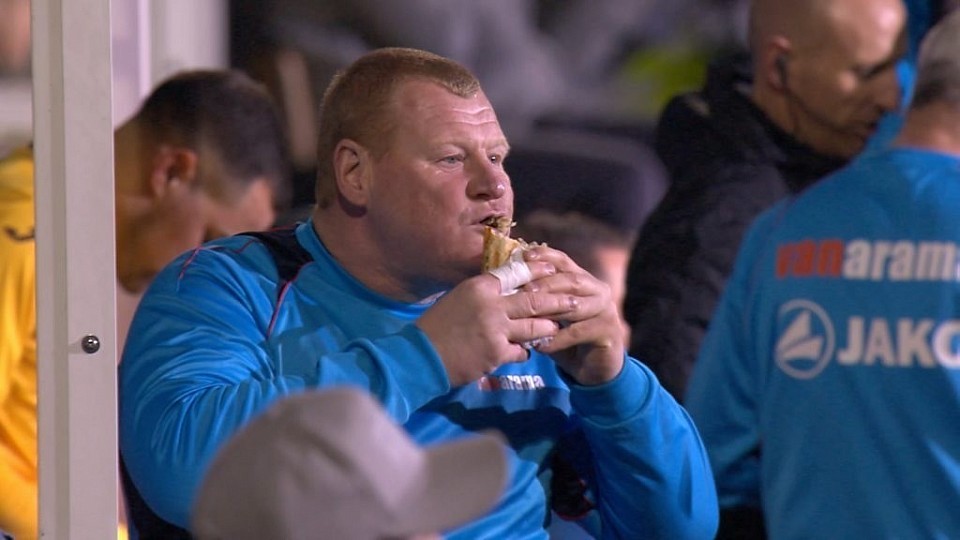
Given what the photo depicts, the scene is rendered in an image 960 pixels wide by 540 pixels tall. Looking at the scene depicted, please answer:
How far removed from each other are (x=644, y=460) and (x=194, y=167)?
1.18 meters

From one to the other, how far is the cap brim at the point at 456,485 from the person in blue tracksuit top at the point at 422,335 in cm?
48

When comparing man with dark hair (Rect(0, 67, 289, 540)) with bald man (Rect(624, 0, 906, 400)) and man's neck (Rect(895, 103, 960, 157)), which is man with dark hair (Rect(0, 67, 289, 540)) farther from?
man's neck (Rect(895, 103, 960, 157))

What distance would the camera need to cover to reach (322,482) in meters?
1.11

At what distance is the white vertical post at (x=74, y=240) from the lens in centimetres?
191

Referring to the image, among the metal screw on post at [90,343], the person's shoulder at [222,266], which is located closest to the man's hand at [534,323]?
the person's shoulder at [222,266]

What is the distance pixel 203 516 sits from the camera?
1140mm

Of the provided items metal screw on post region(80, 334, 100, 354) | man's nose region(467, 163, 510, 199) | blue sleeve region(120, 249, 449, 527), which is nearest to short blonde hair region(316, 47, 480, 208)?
man's nose region(467, 163, 510, 199)

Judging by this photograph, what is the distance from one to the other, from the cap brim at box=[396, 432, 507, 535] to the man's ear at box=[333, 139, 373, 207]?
776mm

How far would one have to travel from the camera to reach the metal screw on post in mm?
1910

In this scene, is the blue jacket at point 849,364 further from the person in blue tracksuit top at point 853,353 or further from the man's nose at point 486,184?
A: the man's nose at point 486,184

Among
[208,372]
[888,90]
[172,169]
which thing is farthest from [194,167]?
[888,90]

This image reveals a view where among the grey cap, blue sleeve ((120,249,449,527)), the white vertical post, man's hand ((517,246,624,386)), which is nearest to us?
the grey cap

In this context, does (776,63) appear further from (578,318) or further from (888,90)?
(578,318)

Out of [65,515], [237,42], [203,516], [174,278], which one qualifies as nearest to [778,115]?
[237,42]
